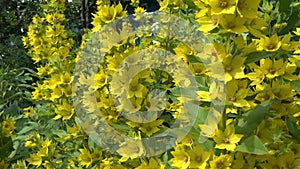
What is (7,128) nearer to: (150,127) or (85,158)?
(85,158)

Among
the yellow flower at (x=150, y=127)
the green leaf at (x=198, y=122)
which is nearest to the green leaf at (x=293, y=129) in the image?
the green leaf at (x=198, y=122)

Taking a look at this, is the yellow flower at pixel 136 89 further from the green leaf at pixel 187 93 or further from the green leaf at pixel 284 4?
the green leaf at pixel 284 4

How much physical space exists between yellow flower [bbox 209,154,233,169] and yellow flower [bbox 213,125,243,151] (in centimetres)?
2

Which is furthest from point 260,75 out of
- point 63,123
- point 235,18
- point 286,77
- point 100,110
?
point 63,123

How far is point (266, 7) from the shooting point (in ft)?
4.06

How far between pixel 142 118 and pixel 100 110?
272 millimetres

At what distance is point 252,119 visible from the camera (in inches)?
37.9

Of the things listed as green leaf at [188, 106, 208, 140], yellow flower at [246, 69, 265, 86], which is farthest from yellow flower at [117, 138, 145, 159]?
yellow flower at [246, 69, 265, 86]

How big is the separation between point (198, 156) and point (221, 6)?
12.3 inches

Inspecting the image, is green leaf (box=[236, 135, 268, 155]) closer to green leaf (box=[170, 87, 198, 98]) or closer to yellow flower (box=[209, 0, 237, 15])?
green leaf (box=[170, 87, 198, 98])

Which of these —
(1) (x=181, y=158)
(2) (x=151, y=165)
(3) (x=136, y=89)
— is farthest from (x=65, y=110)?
(1) (x=181, y=158)

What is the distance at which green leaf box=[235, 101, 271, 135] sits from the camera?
3.14ft

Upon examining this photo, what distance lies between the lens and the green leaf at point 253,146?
3.00 ft

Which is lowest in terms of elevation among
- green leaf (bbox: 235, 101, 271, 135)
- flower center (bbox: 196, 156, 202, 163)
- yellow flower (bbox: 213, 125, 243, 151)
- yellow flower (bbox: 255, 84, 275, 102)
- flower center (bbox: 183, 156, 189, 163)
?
flower center (bbox: 183, 156, 189, 163)
